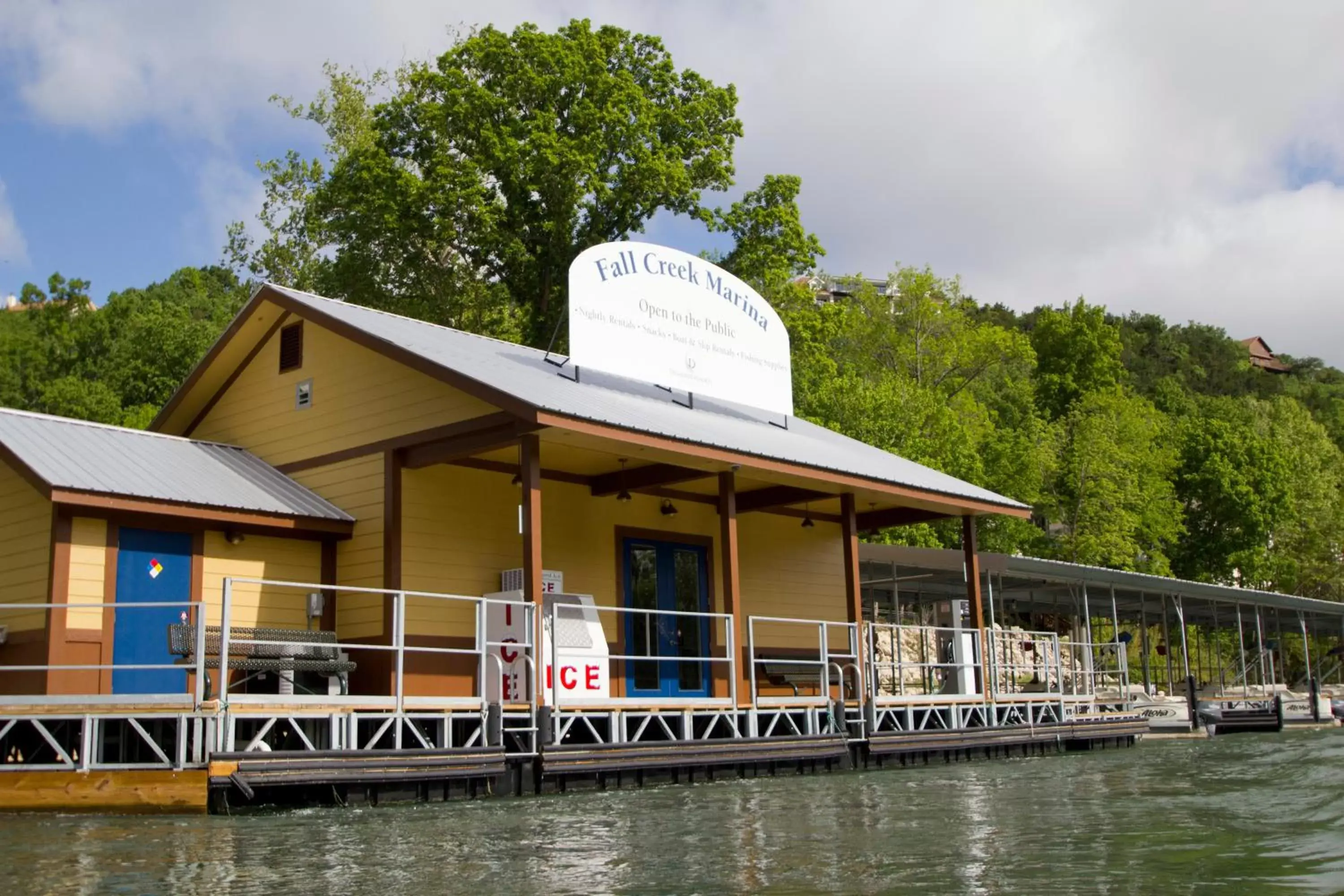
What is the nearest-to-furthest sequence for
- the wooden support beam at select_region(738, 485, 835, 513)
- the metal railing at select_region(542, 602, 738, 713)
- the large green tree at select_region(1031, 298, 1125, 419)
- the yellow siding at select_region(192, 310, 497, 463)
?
the metal railing at select_region(542, 602, 738, 713) < the yellow siding at select_region(192, 310, 497, 463) < the wooden support beam at select_region(738, 485, 835, 513) < the large green tree at select_region(1031, 298, 1125, 419)

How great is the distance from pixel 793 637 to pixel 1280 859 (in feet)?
46.9

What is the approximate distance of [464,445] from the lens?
48.3 ft

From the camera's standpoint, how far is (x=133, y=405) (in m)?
38.0

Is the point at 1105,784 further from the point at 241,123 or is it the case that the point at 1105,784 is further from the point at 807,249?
the point at 241,123

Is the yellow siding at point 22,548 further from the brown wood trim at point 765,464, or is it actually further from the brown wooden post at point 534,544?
the brown wood trim at point 765,464

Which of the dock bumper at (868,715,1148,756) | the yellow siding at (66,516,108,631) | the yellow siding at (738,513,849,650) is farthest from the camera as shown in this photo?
the yellow siding at (738,513,849,650)

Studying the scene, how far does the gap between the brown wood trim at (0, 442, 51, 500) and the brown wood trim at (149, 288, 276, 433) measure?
12.1ft

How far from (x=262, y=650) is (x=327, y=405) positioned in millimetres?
5019

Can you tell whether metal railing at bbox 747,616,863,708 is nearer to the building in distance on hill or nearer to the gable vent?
the gable vent

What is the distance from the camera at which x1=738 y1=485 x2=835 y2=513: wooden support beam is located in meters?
18.9

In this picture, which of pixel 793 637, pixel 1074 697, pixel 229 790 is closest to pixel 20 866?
pixel 229 790

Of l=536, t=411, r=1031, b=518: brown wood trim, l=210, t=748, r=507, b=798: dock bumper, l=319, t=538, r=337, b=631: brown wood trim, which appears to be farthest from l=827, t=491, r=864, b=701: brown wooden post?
l=210, t=748, r=507, b=798: dock bumper

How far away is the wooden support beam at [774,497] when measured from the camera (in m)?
18.9

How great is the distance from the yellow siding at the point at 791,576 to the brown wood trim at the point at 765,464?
2482mm
